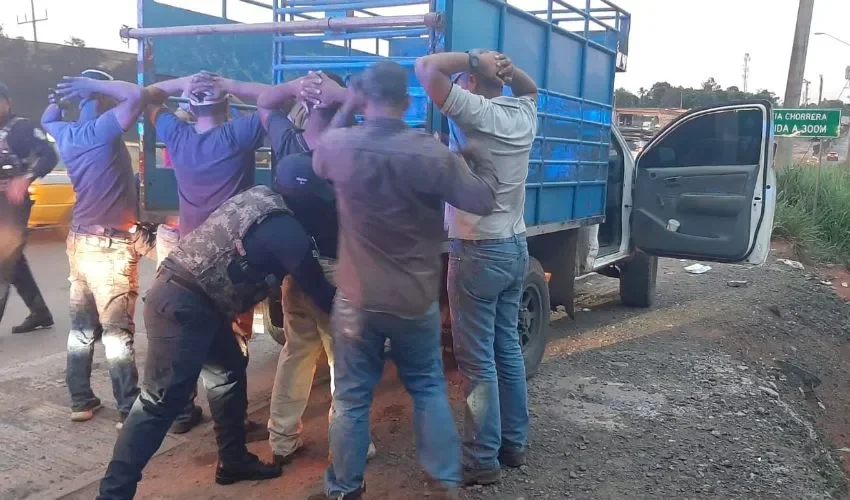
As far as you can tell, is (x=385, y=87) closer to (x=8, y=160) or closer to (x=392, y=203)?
(x=392, y=203)

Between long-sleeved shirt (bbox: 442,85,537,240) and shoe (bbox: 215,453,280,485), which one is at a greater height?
long-sleeved shirt (bbox: 442,85,537,240)

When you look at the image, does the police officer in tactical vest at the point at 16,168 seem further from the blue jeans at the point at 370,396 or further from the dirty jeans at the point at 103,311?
the blue jeans at the point at 370,396

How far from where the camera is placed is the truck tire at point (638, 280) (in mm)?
7395

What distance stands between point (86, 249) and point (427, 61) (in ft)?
7.17

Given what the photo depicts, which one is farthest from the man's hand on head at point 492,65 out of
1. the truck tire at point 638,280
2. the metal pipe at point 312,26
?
the truck tire at point 638,280

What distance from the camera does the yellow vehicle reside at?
9.45 metres

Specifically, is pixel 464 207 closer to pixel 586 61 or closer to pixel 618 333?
pixel 586 61

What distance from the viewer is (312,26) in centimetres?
394

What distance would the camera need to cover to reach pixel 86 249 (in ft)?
13.1

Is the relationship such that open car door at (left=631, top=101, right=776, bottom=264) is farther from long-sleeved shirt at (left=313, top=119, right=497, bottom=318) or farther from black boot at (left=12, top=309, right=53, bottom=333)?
black boot at (left=12, top=309, right=53, bottom=333)

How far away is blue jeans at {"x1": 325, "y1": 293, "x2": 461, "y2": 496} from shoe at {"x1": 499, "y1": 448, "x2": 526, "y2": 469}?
739 mm

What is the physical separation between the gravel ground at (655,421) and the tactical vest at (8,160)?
219 centimetres

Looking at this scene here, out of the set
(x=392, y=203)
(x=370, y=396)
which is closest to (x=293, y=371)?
(x=370, y=396)

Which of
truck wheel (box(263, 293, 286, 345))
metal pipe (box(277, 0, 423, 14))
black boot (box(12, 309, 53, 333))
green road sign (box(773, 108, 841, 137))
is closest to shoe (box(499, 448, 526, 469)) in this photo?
truck wheel (box(263, 293, 286, 345))
